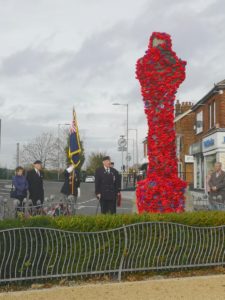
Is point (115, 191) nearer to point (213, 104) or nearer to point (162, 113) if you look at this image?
point (162, 113)

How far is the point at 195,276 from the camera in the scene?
7215mm

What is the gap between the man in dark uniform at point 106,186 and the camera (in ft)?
35.7

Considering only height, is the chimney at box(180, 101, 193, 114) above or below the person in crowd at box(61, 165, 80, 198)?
above

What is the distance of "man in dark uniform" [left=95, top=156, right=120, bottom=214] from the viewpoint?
10883mm

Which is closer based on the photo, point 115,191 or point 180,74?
point 180,74

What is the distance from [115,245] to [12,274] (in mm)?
1473

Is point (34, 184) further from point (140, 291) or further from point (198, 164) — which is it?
point (198, 164)

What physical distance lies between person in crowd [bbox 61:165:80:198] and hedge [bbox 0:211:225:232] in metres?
5.15

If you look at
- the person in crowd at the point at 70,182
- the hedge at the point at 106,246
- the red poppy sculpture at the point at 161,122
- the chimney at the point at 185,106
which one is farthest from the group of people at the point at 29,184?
the chimney at the point at 185,106

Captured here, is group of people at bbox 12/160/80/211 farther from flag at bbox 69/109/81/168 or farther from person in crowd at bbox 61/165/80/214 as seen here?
flag at bbox 69/109/81/168

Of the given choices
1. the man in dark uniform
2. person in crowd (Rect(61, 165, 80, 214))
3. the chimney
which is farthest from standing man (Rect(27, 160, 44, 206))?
the chimney

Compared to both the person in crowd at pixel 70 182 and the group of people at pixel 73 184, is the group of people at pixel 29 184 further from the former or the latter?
the person in crowd at pixel 70 182

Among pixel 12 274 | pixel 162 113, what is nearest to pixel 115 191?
pixel 162 113

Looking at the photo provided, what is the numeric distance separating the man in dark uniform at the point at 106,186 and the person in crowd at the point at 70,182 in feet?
5.53
